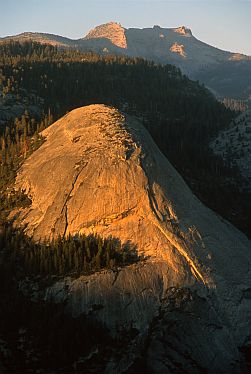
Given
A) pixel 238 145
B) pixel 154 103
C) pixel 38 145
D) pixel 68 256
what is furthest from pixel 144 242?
pixel 154 103

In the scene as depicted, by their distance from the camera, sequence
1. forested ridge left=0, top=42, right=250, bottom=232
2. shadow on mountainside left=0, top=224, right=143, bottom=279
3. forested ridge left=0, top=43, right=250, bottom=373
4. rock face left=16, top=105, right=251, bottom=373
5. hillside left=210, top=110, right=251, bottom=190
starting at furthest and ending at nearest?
hillside left=210, top=110, right=251, bottom=190 → forested ridge left=0, top=42, right=250, bottom=232 → shadow on mountainside left=0, top=224, right=143, bottom=279 → rock face left=16, top=105, right=251, bottom=373 → forested ridge left=0, top=43, right=250, bottom=373

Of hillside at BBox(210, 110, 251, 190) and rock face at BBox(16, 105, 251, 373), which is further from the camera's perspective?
hillside at BBox(210, 110, 251, 190)

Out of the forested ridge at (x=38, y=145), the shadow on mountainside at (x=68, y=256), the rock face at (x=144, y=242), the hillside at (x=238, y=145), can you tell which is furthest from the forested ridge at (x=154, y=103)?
the shadow on mountainside at (x=68, y=256)

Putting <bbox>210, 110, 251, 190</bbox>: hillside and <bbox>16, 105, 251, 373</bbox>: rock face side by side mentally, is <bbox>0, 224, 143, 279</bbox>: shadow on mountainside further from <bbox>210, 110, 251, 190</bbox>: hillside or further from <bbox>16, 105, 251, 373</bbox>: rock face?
<bbox>210, 110, 251, 190</bbox>: hillside

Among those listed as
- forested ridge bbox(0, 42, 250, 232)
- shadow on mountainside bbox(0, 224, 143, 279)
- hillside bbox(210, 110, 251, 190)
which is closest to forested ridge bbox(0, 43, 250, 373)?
shadow on mountainside bbox(0, 224, 143, 279)

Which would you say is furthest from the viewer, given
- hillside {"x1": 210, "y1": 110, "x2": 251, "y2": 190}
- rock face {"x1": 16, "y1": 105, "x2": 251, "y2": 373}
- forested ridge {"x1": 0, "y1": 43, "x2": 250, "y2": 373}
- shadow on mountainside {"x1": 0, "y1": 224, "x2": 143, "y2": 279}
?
hillside {"x1": 210, "y1": 110, "x2": 251, "y2": 190}

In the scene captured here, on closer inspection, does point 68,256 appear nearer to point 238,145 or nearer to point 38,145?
point 38,145

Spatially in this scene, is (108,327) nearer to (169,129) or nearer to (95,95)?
(169,129)

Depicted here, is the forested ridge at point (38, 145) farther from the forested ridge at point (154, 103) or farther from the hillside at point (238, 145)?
the hillside at point (238, 145)
